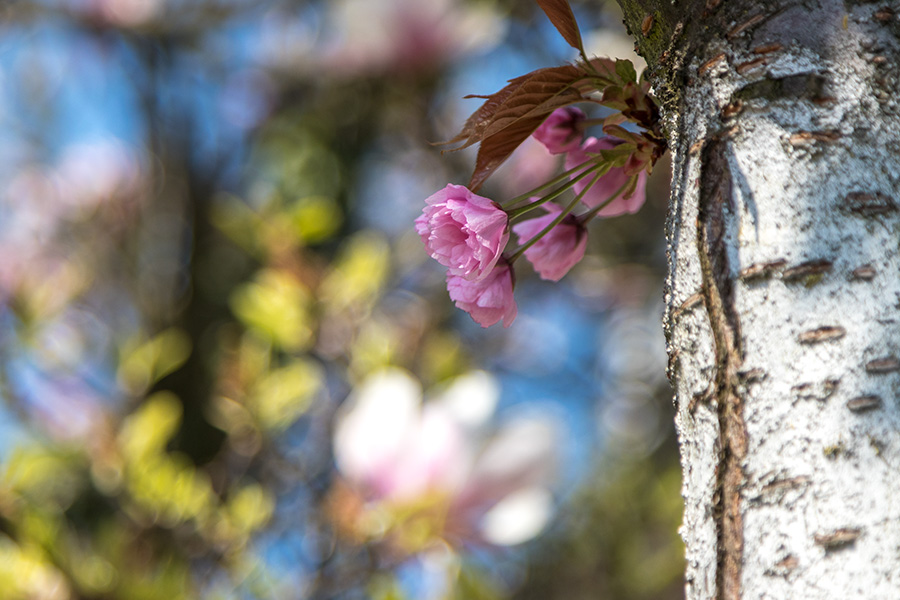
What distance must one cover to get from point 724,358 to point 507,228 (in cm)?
15

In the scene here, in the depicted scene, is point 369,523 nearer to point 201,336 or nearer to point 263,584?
point 263,584

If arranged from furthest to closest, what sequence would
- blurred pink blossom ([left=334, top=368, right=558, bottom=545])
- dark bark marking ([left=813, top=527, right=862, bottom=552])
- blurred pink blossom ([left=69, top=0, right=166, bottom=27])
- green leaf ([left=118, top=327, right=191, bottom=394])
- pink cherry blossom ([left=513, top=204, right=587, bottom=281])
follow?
blurred pink blossom ([left=69, top=0, right=166, bottom=27]), green leaf ([left=118, top=327, right=191, bottom=394]), blurred pink blossom ([left=334, top=368, right=558, bottom=545]), pink cherry blossom ([left=513, top=204, right=587, bottom=281]), dark bark marking ([left=813, top=527, right=862, bottom=552])

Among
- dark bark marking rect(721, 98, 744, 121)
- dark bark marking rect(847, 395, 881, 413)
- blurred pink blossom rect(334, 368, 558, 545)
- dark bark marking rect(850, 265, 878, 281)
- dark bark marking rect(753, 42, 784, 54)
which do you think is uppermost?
dark bark marking rect(753, 42, 784, 54)

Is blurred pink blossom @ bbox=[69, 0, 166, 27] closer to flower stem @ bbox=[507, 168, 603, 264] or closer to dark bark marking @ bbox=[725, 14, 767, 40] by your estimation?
flower stem @ bbox=[507, 168, 603, 264]

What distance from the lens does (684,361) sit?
1.20ft

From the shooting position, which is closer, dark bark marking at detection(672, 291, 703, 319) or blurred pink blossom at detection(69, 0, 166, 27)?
dark bark marking at detection(672, 291, 703, 319)

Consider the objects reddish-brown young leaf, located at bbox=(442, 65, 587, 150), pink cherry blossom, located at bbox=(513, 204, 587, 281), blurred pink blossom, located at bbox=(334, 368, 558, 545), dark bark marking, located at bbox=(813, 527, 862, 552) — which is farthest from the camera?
blurred pink blossom, located at bbox=(334, 368, 558, 545)

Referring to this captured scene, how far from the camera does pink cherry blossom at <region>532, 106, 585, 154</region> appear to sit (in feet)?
1.59

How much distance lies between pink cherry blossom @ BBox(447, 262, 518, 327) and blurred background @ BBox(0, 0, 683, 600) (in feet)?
1.73

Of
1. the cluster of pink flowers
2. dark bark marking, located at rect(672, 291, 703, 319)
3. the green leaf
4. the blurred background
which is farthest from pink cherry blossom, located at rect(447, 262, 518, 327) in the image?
the green leaf

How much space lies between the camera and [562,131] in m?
0.49

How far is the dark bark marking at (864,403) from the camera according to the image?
305 millimetres

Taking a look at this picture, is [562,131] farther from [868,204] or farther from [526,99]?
[868,204]

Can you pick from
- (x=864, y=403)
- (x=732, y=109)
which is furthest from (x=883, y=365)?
(x=732, y=109)
